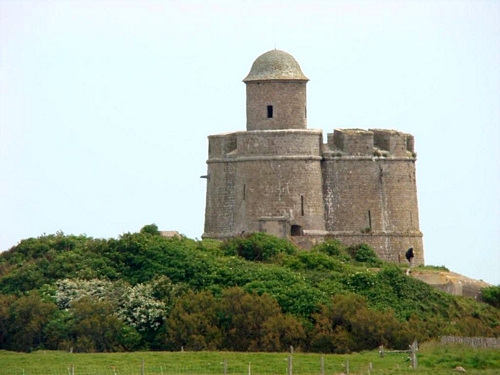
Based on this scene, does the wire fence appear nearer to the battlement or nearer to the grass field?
the grass field

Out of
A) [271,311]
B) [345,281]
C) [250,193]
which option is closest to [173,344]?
[271,311]

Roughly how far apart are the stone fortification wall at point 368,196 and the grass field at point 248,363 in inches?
504

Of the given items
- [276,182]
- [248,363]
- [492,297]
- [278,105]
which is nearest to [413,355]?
[248,363]

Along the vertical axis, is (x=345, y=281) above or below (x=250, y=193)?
below

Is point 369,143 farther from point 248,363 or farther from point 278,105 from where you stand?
point 248,363

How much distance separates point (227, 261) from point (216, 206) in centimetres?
659

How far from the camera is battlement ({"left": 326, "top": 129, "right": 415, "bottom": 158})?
200ft

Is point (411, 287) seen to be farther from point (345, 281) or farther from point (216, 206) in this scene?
point (216, 206)

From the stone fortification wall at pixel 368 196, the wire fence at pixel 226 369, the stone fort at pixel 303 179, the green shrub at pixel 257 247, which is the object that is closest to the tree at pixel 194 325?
the wire fence at pixel 226 369

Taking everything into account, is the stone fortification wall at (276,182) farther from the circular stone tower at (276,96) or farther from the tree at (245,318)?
the tree at (245,318)

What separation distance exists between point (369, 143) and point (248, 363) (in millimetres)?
15935

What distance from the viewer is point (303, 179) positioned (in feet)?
197

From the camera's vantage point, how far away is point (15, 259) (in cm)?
5766

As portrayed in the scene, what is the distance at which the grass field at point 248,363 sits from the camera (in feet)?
148
